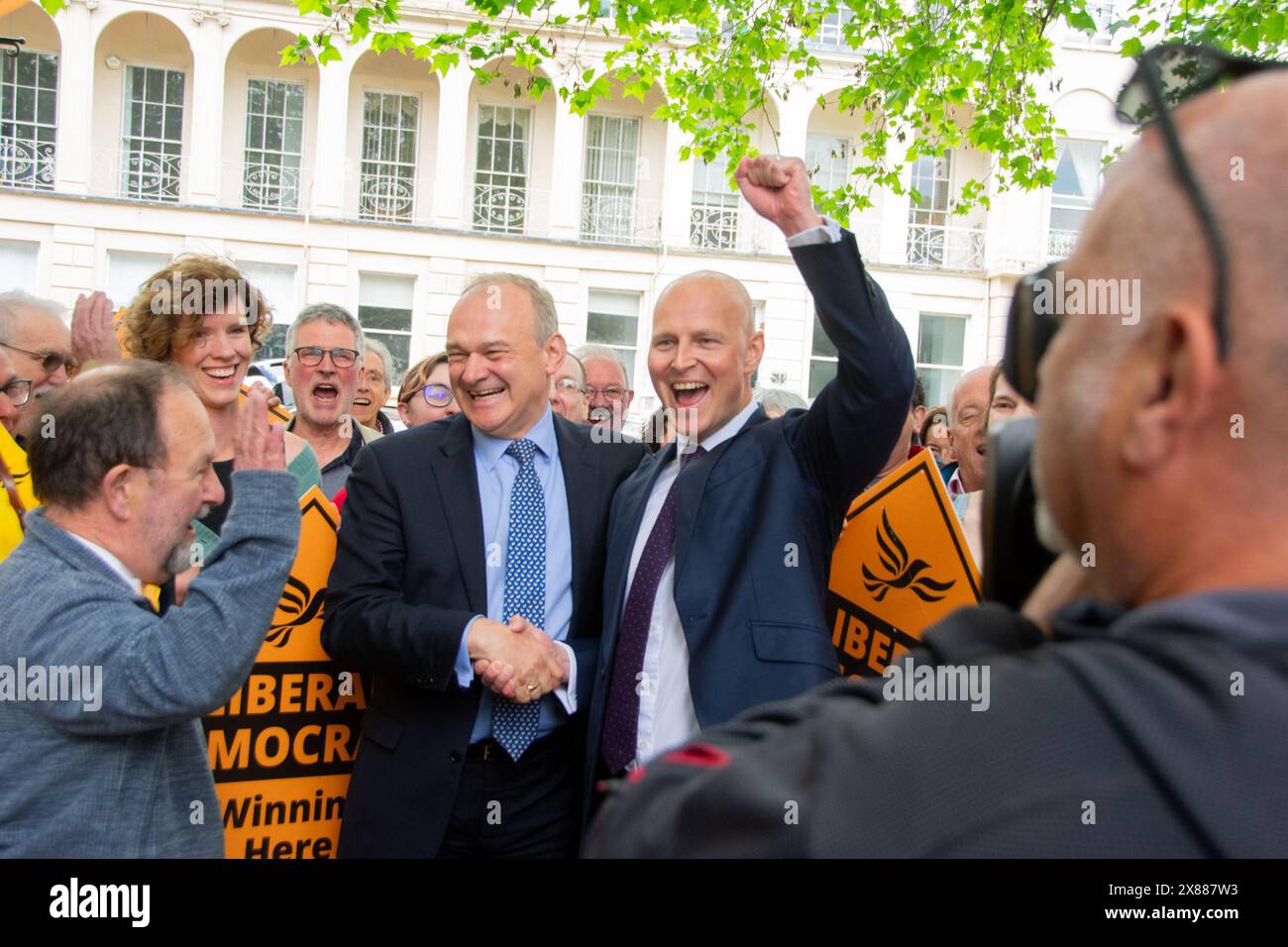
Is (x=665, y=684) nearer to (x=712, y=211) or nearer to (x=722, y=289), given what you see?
(x=722, y=289)

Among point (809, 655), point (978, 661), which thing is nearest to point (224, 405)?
point (809, 655)

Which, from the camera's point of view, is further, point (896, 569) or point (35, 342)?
point (35, 342)

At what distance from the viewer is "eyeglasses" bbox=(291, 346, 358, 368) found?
5164 mm

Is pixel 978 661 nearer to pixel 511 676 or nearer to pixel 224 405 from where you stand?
pixel 511 676

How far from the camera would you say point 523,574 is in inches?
127

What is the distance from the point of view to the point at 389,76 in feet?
77.8

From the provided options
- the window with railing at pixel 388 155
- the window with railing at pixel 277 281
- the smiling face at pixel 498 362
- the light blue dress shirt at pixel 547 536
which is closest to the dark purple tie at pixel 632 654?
the light blue dress shirt at pixel 547 536

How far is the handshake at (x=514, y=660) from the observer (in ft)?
9.36

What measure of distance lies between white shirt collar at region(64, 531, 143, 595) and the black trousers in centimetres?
108

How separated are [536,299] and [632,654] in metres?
1.30

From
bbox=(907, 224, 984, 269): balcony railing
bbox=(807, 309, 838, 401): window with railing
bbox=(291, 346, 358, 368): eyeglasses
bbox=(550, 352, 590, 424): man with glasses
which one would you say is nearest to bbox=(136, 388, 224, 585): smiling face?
bbox=(291, 346, 358, 368): eyeglasses

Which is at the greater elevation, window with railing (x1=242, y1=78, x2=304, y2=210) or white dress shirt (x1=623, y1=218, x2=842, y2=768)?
window with railing (x1=242, y1=78, x2=304, y2=210)

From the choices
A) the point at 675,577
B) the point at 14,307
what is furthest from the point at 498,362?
the point at 14,307

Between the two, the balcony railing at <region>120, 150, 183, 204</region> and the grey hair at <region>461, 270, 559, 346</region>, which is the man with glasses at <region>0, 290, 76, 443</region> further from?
the balcony railing at <region>120, 150, 183, 204</region>
